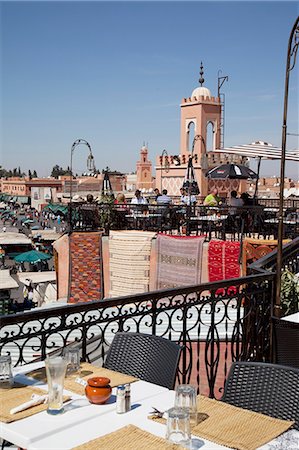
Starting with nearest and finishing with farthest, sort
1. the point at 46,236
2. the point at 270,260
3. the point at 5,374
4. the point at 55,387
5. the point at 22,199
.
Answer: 1. the point at 55,387
2. the point at 5,374
3. the point at 270,260
4. the point at 46,236
5. the point at 22,199

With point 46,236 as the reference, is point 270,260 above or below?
above

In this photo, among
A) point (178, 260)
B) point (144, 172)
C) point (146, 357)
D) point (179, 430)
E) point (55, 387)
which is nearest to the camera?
point (179, 430)

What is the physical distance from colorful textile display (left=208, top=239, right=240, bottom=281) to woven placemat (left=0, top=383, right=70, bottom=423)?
28.0ft

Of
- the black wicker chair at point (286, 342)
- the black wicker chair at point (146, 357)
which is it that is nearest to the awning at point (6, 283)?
the black wicker chair at point (286, 342)

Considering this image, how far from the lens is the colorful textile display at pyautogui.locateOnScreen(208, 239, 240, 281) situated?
35.1 ft

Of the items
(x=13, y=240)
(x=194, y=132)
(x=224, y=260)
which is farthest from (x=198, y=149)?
(x=224, y=260)

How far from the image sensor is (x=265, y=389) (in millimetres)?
2484

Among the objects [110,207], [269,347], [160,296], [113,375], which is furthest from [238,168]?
[113,375]

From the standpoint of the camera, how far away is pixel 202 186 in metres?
24.2

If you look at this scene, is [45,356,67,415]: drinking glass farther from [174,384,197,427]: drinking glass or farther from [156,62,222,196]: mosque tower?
[156,62,222,196]: mosque tower

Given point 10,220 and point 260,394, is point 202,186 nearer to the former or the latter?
point 260,394

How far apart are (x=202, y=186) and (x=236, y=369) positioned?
71.8 feet

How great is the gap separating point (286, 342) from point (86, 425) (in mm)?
1996

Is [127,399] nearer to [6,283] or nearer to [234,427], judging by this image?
[234,427]
